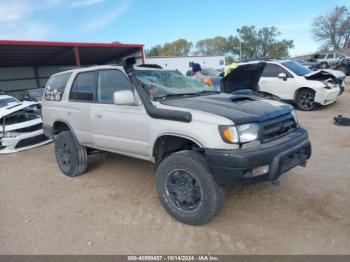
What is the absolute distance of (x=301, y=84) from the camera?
29.8 feet

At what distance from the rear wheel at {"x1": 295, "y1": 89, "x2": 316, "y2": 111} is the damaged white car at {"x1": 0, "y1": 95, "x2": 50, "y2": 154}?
27.1 feet

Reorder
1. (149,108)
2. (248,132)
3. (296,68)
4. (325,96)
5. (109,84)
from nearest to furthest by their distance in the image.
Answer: (248,132) < (149,108) < (109,84) < (325,96) < (296,68)

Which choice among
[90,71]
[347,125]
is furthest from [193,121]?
[347,125]

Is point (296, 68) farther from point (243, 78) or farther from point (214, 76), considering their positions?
point (243, 78)

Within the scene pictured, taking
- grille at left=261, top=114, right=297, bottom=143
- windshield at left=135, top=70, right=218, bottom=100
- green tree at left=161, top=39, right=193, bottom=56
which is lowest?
grille at left=261, top=114, right=297, bottom=143

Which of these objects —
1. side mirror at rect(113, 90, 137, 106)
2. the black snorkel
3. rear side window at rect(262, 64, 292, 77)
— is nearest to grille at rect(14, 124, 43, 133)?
the black snorkel

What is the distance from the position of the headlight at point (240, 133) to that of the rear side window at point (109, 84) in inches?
59.3

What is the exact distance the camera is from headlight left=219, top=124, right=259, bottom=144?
2.73 metres

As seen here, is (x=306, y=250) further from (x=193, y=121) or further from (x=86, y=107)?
(x=86, y=107)

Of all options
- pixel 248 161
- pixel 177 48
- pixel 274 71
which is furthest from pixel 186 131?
pixel 177 48

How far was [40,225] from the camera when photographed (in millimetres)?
3352

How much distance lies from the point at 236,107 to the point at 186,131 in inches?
26.0

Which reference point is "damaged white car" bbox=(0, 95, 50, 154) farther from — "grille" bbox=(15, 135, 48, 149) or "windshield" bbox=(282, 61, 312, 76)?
"windshield" bbox=(282, 61, 312, 76)

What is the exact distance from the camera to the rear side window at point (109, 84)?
3.69m
